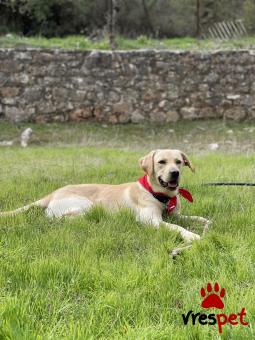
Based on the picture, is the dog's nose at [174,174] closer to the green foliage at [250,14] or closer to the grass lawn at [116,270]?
the grass lawn at [116,270]

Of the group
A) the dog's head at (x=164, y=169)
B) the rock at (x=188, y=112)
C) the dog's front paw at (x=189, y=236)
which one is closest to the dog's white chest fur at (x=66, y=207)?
the dog's head at (x=164, y=169)

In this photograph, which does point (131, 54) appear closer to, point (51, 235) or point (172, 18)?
point (51, 235)

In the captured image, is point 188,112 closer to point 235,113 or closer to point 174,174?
point 235,113

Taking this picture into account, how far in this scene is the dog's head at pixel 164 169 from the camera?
14.8 ft

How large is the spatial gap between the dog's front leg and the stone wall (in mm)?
8262

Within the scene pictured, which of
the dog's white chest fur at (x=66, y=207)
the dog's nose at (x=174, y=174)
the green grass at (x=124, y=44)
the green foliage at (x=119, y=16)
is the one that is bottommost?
the dog's white chest fur at (x=66, y=207)

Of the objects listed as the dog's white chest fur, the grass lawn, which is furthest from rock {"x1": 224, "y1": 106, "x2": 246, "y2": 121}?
the dog's white chest fur

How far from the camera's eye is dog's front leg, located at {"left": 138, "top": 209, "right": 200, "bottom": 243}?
404 centimetres

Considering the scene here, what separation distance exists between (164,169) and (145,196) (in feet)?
1.28

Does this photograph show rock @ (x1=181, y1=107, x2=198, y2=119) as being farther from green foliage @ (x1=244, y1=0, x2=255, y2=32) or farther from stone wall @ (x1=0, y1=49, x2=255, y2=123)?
green foliage @ (x1=244, y1=0, x2=255, y2=32)

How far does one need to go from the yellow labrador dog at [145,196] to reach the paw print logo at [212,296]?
1.47 meters

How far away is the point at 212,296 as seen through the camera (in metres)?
2.82

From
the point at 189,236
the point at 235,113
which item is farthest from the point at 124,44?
the point at 189,236

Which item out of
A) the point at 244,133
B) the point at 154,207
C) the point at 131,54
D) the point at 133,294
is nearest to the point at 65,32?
the point at 131,54
